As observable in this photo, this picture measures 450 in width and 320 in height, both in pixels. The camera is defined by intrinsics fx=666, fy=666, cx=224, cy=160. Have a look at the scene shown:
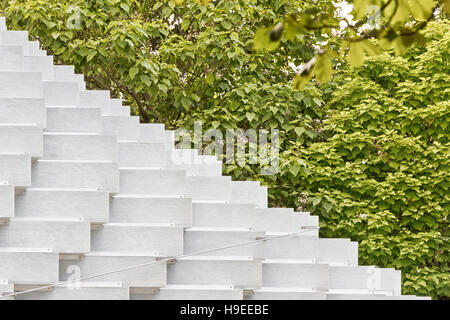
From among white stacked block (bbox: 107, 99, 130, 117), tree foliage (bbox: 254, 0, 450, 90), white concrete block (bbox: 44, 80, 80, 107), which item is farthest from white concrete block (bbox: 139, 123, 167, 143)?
tree foliage (bbox: 254, 0, 450, 90)

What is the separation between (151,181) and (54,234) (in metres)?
0.67

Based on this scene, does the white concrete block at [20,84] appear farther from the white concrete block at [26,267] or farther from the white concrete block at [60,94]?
the white concrete block at [26,267]

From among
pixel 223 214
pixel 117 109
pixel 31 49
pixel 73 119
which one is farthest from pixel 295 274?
pixel 31 49

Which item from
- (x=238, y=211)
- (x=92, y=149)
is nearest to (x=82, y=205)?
(x=92, y=149)

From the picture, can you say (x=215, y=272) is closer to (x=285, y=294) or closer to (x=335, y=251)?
(x=285, y=294)

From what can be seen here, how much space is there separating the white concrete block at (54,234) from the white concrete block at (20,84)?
0.94 meters

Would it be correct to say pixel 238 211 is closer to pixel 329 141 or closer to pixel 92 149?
pixel 92 149

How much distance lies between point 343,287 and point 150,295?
1.16 metres

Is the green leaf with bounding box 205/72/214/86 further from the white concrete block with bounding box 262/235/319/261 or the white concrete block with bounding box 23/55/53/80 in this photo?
the white concrete block with bounding box 262/235/319/261

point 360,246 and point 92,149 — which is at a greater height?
point 92,149

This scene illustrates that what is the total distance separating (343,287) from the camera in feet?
12.5

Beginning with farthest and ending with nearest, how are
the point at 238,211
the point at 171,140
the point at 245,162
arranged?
the point at 245,162
the point at 171,140
the point at 238,211

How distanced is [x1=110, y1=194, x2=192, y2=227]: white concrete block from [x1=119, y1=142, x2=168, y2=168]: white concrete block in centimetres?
37

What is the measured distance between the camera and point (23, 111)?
3697mm
